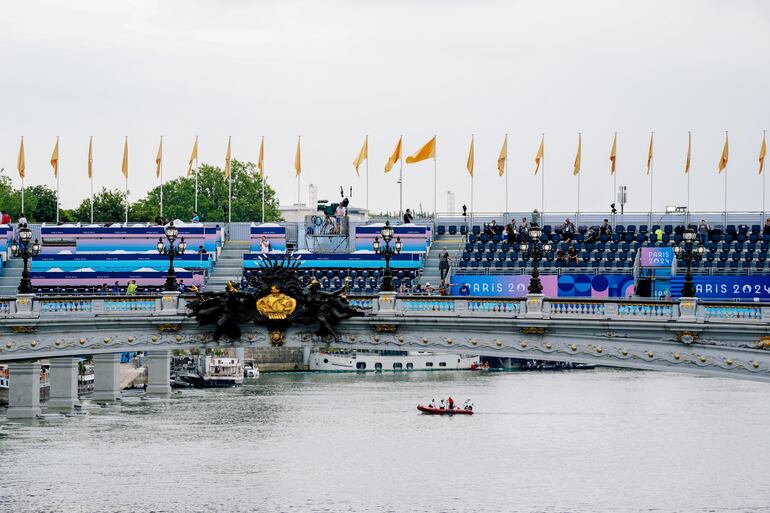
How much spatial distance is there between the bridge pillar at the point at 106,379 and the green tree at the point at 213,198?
2249 inches

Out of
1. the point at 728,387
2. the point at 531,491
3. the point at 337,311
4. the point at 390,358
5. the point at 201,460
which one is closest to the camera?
the point at 337,311

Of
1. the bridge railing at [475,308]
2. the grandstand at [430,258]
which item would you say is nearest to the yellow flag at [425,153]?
the grandstand at [430,258]

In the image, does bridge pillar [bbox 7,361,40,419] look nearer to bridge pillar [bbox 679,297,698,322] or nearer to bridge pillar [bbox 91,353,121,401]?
bridge pillar [bbox 91,353,121,401]

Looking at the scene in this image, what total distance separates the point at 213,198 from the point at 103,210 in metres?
13.9

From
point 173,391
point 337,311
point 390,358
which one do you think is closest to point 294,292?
point 337,311

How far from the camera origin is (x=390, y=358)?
516 ft

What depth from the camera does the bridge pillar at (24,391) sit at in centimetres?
9871

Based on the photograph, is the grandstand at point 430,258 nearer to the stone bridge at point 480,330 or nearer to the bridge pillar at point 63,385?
the bridge pillar at point 63,385

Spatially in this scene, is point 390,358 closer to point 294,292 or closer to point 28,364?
point 28,364

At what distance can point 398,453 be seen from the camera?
8431cm

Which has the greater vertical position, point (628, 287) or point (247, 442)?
point (628, 287)

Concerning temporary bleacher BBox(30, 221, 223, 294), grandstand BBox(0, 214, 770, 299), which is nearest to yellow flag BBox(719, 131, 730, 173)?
grandstand BBox(0, 214, 770, 299)

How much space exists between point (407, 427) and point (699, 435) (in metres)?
16.3

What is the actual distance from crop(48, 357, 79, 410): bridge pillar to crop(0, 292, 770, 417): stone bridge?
3918cm
